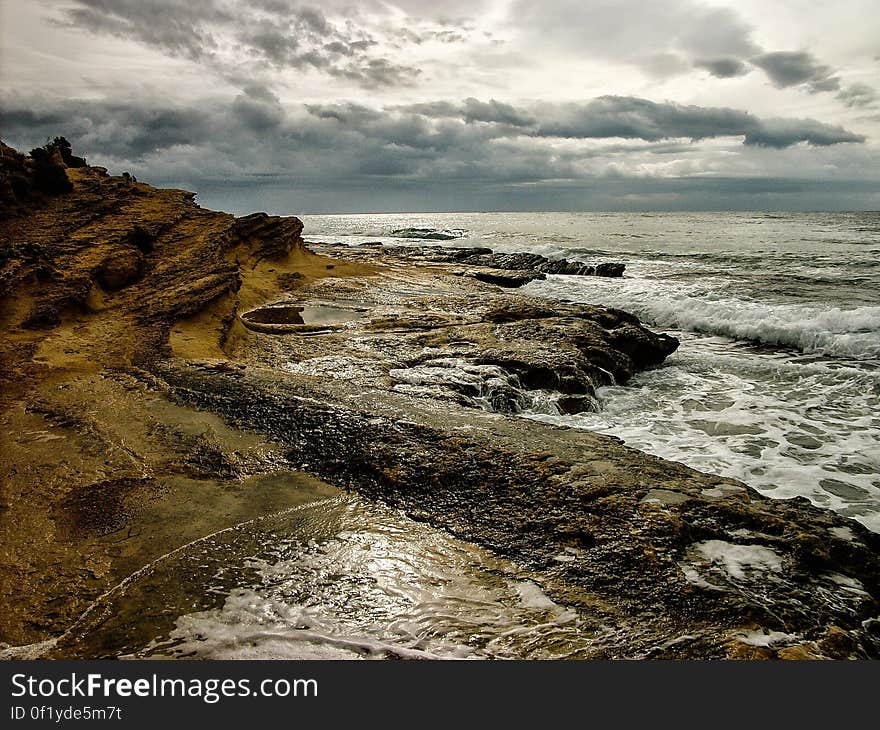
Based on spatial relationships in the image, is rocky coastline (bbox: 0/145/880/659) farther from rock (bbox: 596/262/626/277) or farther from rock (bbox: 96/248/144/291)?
rock (bbox: 596/262/626/277)

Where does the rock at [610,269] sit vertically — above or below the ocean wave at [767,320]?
above

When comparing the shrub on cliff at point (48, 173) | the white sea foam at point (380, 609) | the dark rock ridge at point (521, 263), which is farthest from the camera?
the dark rock ridge at point (521, 263)

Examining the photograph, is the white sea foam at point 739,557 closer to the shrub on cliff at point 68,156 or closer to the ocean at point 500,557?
the ocean at point 500,557

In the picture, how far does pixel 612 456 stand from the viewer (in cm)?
427

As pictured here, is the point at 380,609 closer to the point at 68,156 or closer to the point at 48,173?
the point at 48,173

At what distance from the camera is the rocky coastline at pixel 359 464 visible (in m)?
2.82

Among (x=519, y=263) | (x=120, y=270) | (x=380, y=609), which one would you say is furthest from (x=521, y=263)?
(x=380, y=609)

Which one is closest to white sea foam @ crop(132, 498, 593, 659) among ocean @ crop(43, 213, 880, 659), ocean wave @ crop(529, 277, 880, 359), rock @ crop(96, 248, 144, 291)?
ocean @ crop(43, 213, 880, 659)

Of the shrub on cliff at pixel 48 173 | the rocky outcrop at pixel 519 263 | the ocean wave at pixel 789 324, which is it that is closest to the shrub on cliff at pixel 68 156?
the shrub on cliff at pixel 48 173

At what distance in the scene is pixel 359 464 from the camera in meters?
4.23

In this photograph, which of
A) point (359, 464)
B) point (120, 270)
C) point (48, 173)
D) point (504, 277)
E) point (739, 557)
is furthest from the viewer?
point (504, 277)

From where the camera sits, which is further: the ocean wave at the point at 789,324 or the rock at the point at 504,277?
the rock at the point at 504,277

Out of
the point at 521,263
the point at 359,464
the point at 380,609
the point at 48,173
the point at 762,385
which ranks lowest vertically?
the point at 762,385

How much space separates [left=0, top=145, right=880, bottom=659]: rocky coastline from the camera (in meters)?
2.82
